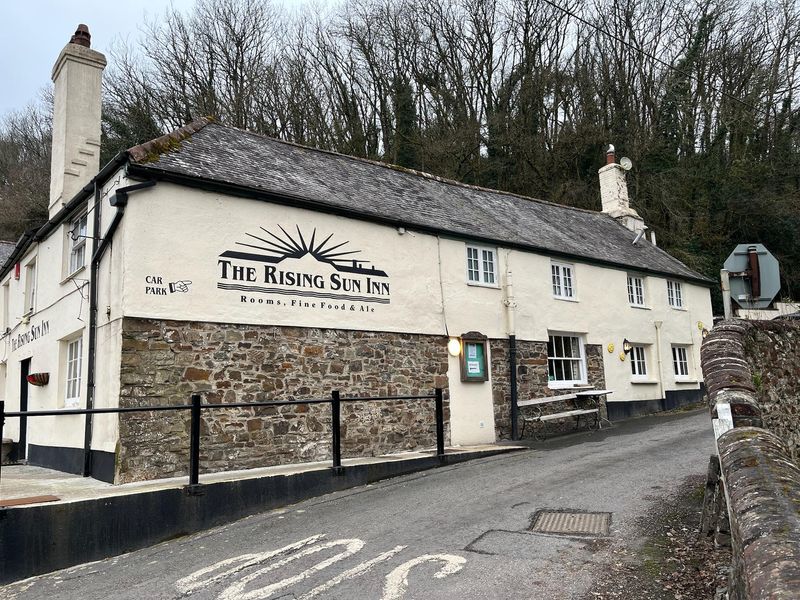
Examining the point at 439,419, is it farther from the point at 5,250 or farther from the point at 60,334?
the point at 5,250

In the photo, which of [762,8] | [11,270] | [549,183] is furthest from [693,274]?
[11,270]

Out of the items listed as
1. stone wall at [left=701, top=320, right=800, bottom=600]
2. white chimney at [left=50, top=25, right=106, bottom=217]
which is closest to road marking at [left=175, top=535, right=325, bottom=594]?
stone wall at [left=701, top=320, right=800, bottom=600]

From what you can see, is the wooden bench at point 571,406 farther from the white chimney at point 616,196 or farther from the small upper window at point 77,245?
the small upper window at point 77,245

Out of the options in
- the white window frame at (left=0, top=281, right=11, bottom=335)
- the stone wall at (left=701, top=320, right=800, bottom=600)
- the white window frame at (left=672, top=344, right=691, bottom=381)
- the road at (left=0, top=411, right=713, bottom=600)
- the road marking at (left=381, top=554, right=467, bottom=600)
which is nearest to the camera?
the stone wall at (left=701, top=320, right=800, bottom=600)

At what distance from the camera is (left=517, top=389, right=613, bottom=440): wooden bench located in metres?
14.6

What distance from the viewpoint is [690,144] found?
→ 97.0ft

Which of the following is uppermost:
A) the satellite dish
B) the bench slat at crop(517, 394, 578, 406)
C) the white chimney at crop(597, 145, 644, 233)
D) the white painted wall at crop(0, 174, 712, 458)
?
the white chimney at crop(597, 145, 644, 233)

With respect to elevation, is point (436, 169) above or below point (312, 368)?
above

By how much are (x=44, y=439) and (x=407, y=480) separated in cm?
746

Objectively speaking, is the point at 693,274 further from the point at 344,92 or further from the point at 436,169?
the point at 344,92

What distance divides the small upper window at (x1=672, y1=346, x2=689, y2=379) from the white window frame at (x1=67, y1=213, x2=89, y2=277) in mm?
17185

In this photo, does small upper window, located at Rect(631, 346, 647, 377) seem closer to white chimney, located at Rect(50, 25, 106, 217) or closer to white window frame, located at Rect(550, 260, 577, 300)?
white window frame, located at Rect(550, 260, 577, 300)

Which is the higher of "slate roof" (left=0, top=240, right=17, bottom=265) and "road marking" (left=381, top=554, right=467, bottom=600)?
"slate roof" (left=0, top=240, right=17, bottom=265)

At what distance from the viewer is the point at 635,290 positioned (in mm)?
19312
